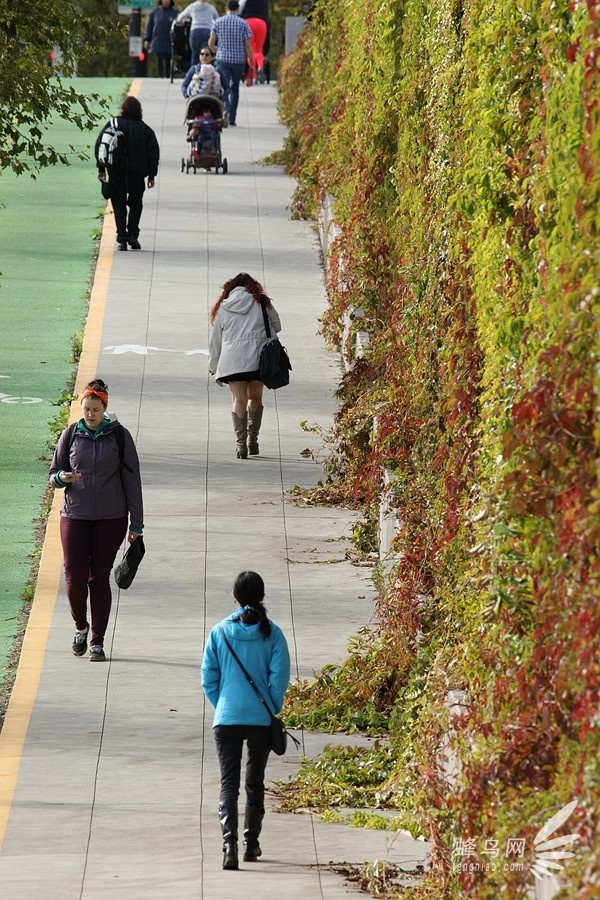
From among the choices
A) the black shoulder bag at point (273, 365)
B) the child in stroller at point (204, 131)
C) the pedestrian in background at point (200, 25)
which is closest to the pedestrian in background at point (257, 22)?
the pedestrian in background at point (200, 25)

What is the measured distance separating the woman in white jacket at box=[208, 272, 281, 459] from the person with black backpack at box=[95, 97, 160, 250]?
7.66 meters

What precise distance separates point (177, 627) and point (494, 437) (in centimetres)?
435

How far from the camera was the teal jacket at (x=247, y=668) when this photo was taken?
8648mm

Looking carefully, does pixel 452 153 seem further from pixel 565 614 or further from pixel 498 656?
pixel 565 614

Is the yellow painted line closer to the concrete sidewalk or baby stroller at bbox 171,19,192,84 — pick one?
the concrete sidewalk

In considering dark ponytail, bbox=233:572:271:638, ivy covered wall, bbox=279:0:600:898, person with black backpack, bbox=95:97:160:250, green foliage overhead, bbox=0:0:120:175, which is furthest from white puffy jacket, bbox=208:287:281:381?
person with black backpack, bbox=95:97:160:250

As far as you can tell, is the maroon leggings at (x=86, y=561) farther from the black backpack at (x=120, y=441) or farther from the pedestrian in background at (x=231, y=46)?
the pedestrian in background at (x=231, y=46)

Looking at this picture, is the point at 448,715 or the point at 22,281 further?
the point at 22,281

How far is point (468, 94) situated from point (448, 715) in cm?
376

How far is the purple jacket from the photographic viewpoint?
37.7ft

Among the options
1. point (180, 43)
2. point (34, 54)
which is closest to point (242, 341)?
point (34, 54)

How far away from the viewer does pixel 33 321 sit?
2147cm

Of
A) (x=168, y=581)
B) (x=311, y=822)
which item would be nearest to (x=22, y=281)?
(x=168, y=581)

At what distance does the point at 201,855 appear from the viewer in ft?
28.2
